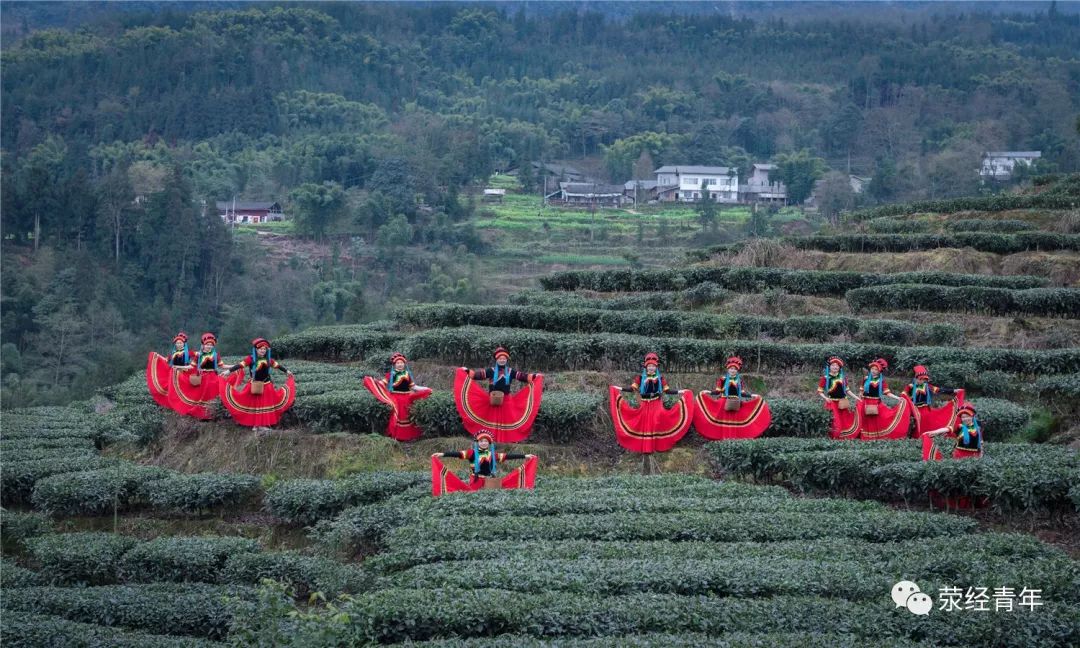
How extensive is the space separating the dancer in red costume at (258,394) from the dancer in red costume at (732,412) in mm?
6269

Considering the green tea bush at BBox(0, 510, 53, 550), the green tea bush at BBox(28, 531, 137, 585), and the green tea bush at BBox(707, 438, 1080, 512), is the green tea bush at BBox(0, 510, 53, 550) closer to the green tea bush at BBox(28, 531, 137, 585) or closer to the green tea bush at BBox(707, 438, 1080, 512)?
the green tea bush at BBox(28, 531, 137, 585)

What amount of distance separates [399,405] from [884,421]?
278 inches

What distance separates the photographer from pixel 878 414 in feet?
53.1

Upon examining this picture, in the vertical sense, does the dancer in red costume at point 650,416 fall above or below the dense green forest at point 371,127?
below

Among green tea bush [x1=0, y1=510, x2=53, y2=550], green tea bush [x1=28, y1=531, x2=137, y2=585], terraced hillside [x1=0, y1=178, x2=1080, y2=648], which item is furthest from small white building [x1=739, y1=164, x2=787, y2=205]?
green tea bush [x1=28, y1=531, x2=137, y2=585]

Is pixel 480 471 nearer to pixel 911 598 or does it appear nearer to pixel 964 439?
pixel 964 439

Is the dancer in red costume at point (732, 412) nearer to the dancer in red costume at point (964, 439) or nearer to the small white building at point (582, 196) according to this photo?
the dancer in red costume at point (964, 439)

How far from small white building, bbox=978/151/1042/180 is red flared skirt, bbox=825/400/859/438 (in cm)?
4293

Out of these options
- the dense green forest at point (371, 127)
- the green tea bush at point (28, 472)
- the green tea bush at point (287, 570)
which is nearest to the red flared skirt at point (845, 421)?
the green tea bush at point (287, 570)

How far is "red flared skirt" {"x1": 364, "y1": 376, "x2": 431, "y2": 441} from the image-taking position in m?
16.7

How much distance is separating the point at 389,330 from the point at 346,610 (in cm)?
1523

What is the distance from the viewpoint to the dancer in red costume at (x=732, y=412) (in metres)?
16.1

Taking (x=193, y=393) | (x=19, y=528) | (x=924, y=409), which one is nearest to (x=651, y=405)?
(x=924, y=409)

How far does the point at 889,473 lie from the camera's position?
→ 13.0 meters
